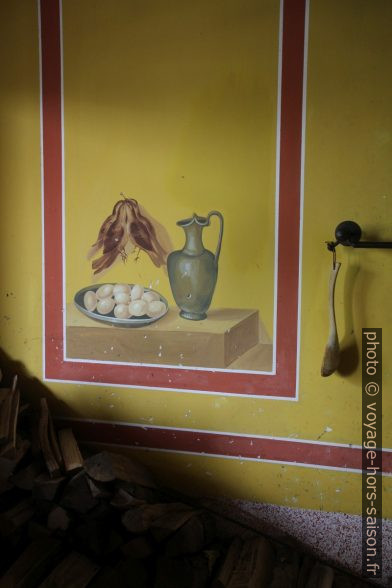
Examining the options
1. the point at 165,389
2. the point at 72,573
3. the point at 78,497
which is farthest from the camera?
the point at 165,389

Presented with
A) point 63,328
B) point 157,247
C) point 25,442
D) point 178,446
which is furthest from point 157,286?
point 25,442

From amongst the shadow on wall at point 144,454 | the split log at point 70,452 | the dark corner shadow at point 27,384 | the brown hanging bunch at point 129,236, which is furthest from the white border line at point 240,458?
the brown hanging bunch at point 129,236

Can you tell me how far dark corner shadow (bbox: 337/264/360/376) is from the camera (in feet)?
5.35

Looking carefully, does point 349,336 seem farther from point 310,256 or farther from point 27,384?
point 27,384

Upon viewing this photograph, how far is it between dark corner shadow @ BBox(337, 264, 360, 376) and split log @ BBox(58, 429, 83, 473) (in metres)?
0.99

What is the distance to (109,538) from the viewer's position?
1533 mm

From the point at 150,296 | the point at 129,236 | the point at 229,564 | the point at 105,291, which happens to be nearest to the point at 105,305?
the point at 105,291

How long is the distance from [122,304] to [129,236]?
26 centimetres

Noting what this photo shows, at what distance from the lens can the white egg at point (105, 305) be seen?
1.82 m

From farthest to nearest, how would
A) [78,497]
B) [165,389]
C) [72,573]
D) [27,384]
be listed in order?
1. [27,384]
2. [165,389]
3. [78,497]
4. [72,573]

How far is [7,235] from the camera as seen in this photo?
1.89 meters

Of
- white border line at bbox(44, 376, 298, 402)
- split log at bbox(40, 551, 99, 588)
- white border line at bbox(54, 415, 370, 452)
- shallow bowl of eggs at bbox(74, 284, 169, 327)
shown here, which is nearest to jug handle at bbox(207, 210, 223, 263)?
shallow bowl of eggs at bbox(74, 284, 169, 327)

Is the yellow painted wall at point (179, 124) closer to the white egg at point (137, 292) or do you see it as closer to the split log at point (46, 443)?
the white egg at point (137, 292)

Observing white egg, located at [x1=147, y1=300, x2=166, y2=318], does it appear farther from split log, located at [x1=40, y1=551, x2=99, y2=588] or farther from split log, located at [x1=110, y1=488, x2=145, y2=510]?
split log, located at [x1=40, y1=551, x2=99, y2=588]
